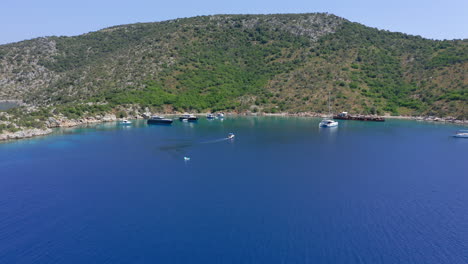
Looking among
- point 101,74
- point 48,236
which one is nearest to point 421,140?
point 48,236

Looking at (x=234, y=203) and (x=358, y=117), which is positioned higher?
(x=358, y=117)

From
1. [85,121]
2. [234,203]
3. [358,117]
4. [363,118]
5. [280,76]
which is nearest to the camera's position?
[234,203]

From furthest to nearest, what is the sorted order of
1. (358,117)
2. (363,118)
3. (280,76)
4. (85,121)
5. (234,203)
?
(280,76), (358,117), (363,118), (85,121), (234,203)

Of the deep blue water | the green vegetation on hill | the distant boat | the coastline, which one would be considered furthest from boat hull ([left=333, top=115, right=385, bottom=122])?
the deep blue water

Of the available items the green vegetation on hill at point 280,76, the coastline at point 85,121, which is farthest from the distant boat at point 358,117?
the green vegetation on hill at point 280,76

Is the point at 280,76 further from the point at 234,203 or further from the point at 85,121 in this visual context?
the point at 234,203

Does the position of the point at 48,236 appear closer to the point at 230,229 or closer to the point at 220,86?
the point at 230,229

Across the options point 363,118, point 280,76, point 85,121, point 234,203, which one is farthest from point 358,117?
point 234,203

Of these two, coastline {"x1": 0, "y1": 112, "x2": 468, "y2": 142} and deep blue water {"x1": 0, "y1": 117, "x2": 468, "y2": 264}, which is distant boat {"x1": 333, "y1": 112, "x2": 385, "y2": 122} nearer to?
coastline {"x1": 0, "y1": 112, "x2": 468, "y2": 142}
